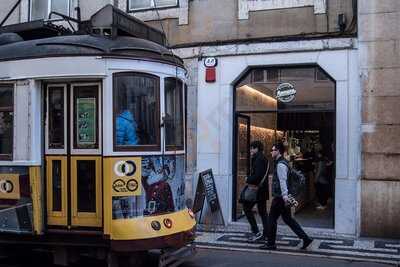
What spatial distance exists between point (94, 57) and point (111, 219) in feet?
6.48

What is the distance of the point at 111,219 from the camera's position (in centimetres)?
727

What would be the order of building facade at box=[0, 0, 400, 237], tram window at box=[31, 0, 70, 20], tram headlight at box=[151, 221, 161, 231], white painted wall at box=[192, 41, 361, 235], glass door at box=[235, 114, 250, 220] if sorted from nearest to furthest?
tram headlight at box=[151, 221, 161, 231] → building facade at box=[0, 0, 400, 237] → white painted wall at box=[192, 41, 361, 235] → glass door at box=[235, 114, 250, 220] → tram window at box=[31, 0, 70, 20]

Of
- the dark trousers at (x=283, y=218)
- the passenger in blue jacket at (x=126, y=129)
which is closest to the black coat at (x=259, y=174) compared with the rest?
the dark trousers at (x=283, y=218)

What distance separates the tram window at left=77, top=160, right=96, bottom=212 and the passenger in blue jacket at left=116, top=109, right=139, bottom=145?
0.46 meters

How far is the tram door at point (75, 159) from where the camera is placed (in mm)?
7438

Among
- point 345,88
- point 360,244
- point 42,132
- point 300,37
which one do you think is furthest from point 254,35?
point 42,132

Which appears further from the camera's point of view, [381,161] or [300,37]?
[300,37]

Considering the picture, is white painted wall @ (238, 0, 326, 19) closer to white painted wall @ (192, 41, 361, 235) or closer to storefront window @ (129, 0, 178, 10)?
white painted wall @ (192, 41, 361, 235)

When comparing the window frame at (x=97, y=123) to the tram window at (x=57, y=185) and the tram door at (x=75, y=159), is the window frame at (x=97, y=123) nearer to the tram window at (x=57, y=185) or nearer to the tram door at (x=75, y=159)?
the tram door at (x=75, y=159)

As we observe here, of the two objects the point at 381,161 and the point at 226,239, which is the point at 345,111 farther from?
the point at 226,239

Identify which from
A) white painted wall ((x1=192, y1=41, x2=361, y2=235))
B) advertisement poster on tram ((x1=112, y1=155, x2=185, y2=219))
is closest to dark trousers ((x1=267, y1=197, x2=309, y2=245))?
white painted wall ((x1=192, y1=41, x2=361, y2=235))

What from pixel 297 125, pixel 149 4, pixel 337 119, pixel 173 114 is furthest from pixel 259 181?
pixel 149 4

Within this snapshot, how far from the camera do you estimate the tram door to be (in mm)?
7438

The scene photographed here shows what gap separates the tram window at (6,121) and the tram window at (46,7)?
606cm
